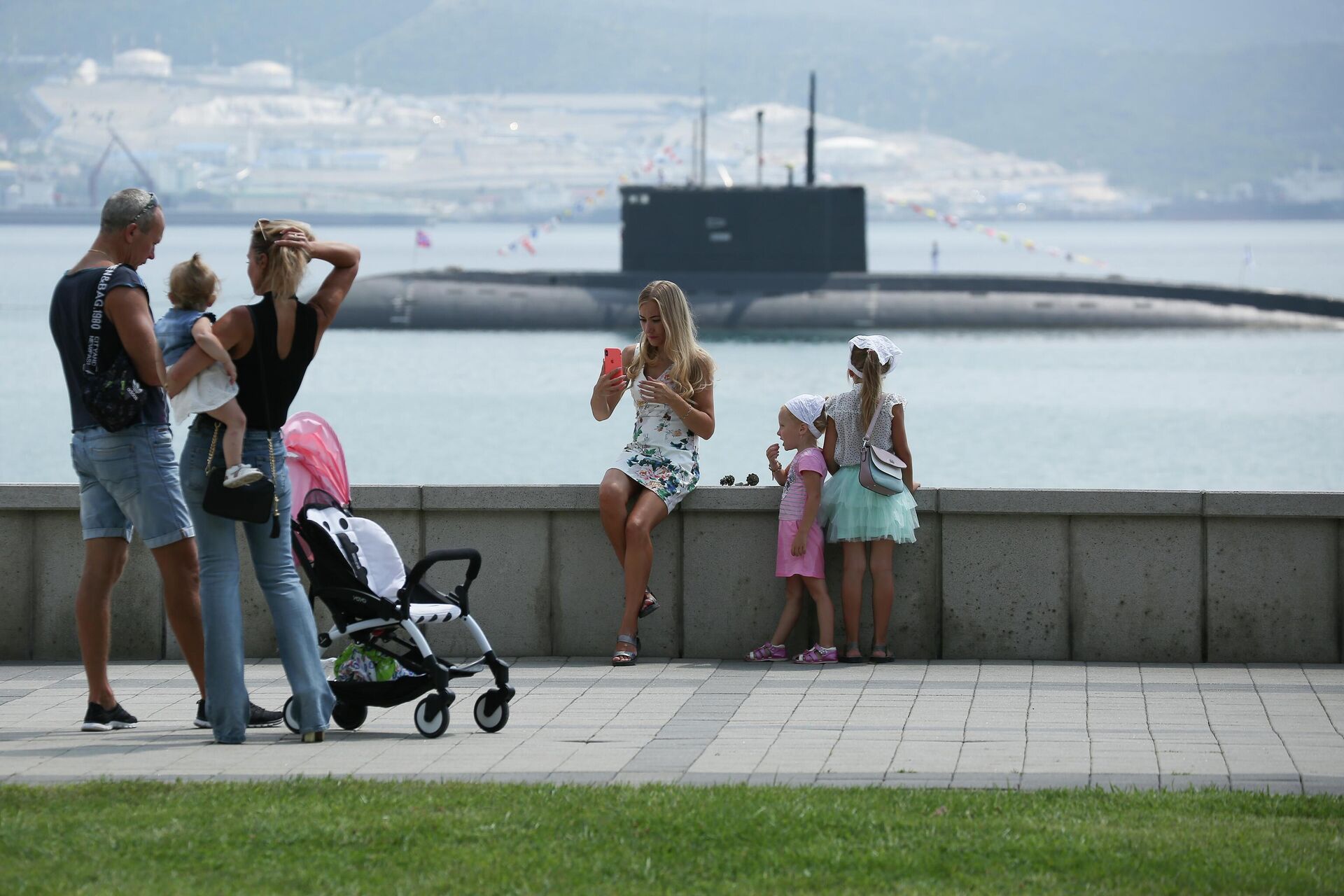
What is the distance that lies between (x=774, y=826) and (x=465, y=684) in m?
3.12

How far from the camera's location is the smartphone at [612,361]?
8305mm

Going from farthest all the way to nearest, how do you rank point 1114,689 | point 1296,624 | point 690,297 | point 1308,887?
point 690,297 < point 1296,624 < point 1114,689 < point 1308,887

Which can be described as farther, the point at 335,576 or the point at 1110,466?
the point at 1110,466

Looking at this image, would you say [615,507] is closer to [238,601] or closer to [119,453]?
[238,601]

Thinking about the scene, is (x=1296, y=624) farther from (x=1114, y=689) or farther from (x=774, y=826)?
(x=774, y=826)

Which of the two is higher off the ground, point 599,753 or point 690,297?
point 690,297

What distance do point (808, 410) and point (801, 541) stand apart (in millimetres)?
693

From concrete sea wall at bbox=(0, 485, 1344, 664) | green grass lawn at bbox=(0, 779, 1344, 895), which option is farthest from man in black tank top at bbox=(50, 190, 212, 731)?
concrete sea wall at bbox=(0, 485, 1344, 664)

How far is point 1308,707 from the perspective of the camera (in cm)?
747

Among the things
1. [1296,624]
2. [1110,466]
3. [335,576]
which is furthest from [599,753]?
[1110,466]

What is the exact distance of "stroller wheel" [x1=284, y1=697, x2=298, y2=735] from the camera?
690cm

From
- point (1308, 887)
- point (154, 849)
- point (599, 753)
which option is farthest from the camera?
point (599, 753)

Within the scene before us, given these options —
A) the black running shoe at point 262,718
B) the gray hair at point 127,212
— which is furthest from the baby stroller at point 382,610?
the gray hair at point 127,212

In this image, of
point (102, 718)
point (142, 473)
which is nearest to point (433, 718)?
point (102, 718)
